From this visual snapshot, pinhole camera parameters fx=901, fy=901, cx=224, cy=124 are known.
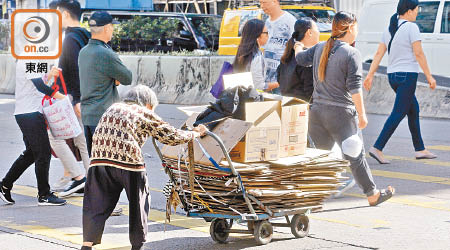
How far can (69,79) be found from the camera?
8328 mm

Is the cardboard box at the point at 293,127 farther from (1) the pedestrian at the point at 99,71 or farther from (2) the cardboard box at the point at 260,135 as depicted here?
(1) the pedestrian at the point at 99,71

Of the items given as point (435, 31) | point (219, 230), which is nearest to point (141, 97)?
point (219, 230)

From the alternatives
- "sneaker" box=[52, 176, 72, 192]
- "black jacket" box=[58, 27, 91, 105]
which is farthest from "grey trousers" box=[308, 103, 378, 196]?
"sneaker" box=[52, 176, 72, 192]

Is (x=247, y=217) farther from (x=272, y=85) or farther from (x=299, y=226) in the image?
(x=272, y=85)

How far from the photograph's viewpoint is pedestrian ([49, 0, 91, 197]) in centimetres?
818

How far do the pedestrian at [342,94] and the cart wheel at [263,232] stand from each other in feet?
4.41

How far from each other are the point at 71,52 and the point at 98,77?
969 mm

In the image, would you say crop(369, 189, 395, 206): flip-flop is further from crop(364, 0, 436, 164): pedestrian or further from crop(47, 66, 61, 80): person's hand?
crop(47, 66, 61, 80): person's hand

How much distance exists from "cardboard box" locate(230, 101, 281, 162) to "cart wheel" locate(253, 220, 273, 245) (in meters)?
0.45

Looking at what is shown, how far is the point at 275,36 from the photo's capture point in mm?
8469

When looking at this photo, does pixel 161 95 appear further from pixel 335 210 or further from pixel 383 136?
pixel 335 210

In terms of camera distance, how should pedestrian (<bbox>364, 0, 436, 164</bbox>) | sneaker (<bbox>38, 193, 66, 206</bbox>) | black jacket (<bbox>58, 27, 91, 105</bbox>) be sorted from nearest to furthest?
sneaker (<bbox>38, 193, 66, 206</bbox>) → black jacket (<bbox>58, 27, 91, 105</bbox>) → pedestrian (<bbox>364, 0, 436, 164</bbox>)

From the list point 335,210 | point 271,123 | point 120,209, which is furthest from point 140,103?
point 335,210

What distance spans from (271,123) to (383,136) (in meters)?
4.34
